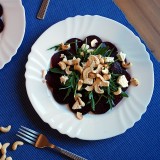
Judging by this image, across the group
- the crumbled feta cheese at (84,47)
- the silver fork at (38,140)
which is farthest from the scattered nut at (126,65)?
the silver fork at (38,140)

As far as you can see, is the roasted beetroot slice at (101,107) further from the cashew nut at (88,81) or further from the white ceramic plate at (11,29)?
the white ceramic plate at (11,29)

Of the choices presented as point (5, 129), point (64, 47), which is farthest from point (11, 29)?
point (5, 129)

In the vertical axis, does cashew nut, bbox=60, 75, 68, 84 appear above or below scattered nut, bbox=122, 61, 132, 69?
below

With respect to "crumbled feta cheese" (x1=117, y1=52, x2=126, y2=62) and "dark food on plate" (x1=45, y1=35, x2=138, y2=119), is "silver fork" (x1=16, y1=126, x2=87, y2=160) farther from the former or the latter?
"crumbled feta cheese" (x1=117, y1=52, x2=126, y2=62)

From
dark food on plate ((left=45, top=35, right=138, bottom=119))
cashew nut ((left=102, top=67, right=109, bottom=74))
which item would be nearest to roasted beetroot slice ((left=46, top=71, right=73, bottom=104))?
dark food on plate ((left=45, top=35, right=138, bottom=119))

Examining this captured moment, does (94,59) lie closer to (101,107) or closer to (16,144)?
(101,107)

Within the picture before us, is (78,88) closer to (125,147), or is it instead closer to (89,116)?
(89,116)

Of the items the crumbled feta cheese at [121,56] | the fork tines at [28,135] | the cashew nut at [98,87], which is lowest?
the fork tines at [28,135]
